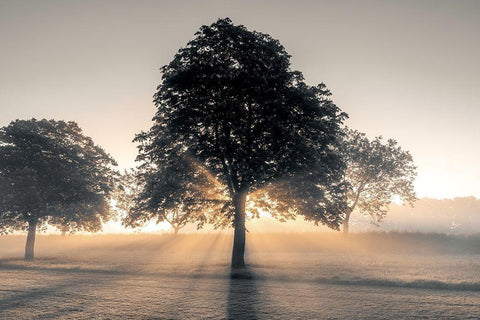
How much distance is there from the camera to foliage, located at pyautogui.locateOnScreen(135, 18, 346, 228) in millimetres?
22219

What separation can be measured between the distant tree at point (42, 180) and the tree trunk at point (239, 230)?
18772 millimetres

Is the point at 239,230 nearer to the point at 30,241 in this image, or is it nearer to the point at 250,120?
the point at 250,120

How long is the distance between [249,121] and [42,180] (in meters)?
23.7

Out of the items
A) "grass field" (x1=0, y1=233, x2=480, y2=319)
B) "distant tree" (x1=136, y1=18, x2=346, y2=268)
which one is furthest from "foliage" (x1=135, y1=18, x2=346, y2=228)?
"grass field" (x1=0, y1=233, x2=480, y2=319)

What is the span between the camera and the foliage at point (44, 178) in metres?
33.3

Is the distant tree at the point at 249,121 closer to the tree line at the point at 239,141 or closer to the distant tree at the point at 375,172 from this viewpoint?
the tree line at the point at 239,141

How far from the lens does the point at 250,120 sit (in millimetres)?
22984

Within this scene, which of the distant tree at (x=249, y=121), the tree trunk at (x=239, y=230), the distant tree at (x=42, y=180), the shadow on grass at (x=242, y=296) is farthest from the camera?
the distant tree at (x=42, y=180)

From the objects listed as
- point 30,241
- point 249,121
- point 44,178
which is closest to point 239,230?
point 249,121

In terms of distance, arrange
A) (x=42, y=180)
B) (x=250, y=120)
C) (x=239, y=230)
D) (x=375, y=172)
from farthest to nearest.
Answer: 1. (x=375, y=172)
2. (x=42, y=180)
3. (x=239, y=230)
4. (x=250, y=120)

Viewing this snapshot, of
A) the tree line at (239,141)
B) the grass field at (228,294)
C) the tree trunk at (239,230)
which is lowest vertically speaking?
the grass field at (228,294)

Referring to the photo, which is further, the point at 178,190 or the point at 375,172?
the point at 375,172

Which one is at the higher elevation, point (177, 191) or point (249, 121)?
point (249, 121)

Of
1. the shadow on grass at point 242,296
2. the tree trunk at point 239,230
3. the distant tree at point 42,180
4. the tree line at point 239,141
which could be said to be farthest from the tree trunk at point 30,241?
the shadow on grass at point 242,296
